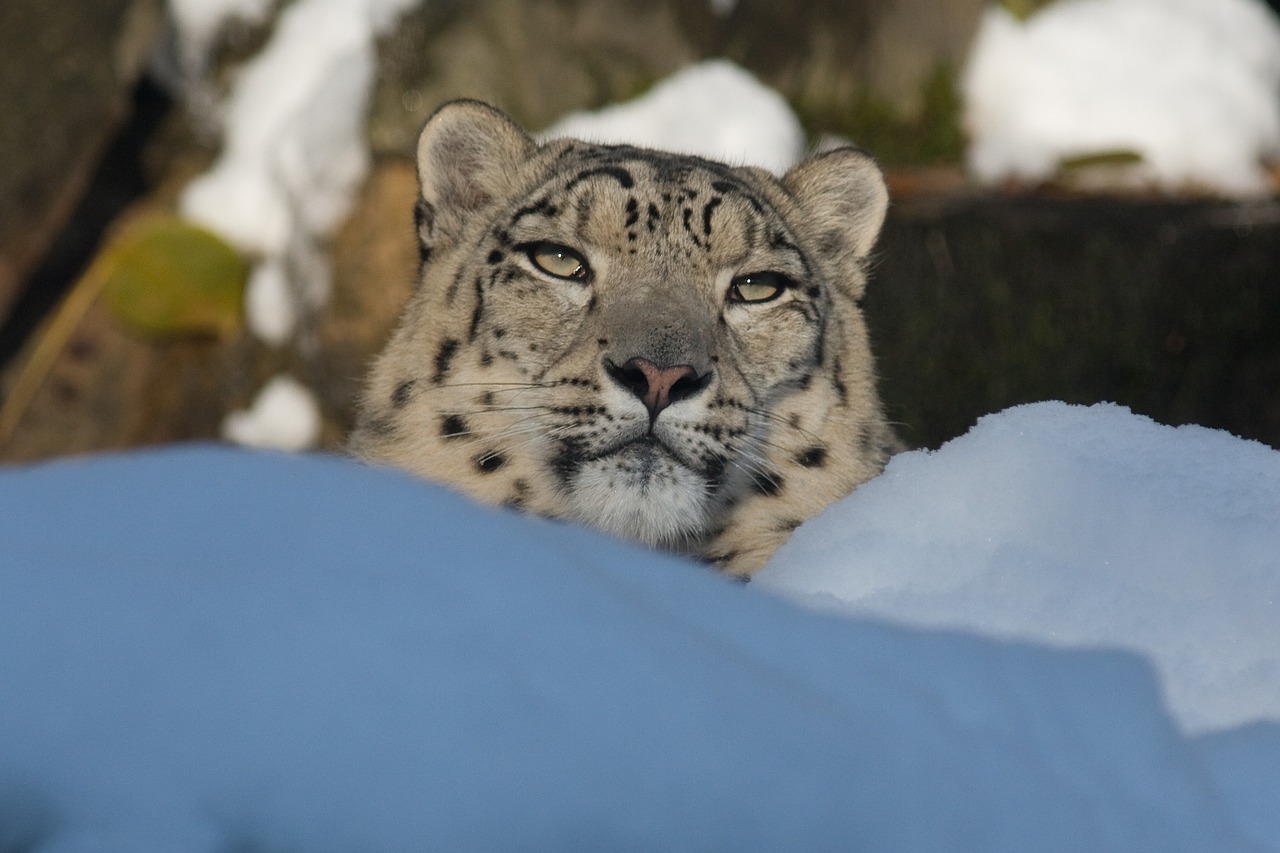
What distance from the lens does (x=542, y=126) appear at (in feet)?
23.9

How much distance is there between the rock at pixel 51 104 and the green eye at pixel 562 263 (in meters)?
5.85

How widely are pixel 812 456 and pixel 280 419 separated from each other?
517 cm

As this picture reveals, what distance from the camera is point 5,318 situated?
820 cm

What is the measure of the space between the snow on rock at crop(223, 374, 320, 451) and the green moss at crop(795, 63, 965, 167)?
3072 millimetres

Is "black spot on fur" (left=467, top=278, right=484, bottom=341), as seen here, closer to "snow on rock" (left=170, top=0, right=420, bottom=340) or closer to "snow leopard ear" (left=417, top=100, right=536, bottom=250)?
"snow leopard ear" (left=417, top=100, right=536, bottom=250)

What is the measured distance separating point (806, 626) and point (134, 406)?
295 inches

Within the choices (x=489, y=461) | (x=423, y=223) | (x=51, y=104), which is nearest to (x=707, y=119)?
(x=51, y=104)

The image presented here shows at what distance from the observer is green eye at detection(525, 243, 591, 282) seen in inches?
125

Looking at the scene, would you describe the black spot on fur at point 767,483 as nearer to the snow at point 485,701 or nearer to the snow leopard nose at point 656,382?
the snow leopard nose at point 656,382

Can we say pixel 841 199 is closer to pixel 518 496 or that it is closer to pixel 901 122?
pixel 518 496

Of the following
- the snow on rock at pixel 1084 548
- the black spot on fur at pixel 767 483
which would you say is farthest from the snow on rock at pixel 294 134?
the snow on rock at pixel 1084 548

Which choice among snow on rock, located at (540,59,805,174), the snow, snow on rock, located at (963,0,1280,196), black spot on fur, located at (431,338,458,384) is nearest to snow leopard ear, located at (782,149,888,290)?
black spot on fur, located at (431,338,458,384)

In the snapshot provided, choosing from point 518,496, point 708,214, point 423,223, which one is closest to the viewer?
point 518,496

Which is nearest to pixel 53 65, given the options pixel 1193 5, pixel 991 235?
pixel 991 235
